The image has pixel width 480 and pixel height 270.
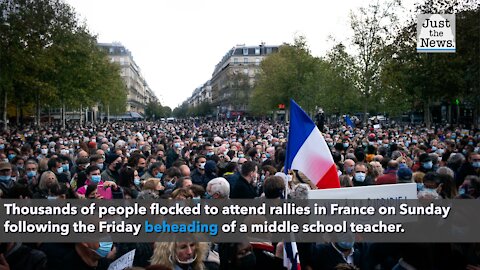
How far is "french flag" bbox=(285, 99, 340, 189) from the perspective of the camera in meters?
6.04

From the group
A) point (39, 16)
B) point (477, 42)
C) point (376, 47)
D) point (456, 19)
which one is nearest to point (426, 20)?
point (456, 19)

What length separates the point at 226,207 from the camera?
→ 5.46 meters

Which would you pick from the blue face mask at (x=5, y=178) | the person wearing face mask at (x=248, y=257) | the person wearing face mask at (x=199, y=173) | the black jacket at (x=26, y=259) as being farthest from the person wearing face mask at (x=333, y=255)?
the blue face mask at (x=5, y=178)

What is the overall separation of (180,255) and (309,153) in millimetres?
2462

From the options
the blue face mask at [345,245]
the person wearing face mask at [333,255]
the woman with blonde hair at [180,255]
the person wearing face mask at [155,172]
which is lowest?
the person wearing face mask at [333,255]

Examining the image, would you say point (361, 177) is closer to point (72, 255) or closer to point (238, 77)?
point (72, 255)

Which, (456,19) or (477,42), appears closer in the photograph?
(477,42)

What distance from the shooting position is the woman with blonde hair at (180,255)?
13.4ft

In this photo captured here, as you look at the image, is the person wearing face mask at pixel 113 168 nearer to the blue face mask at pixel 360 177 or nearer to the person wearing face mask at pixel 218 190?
the person wearing face mask at pixel 218 190

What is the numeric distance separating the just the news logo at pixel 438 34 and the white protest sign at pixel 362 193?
22285 mm

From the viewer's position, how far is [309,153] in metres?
6.11

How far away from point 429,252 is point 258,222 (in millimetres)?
1429

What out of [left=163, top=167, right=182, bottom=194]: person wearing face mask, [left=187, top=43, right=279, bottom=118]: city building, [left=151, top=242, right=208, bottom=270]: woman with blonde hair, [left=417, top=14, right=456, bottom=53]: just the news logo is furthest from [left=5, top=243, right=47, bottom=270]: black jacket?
[left=187, top=43, right=279, bottom=118]: city building

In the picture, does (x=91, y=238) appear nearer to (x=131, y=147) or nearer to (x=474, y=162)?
(x=474, y=162)
